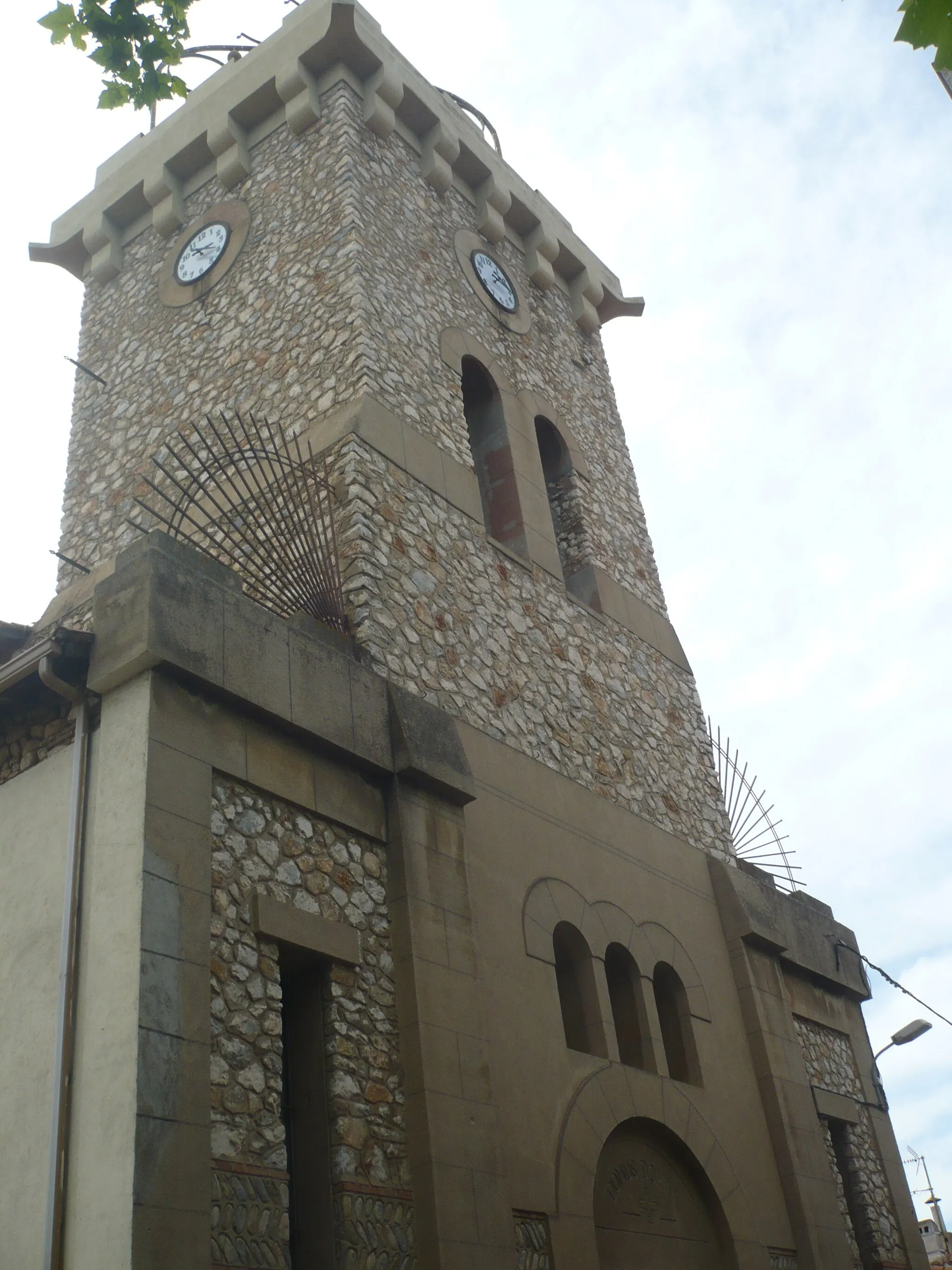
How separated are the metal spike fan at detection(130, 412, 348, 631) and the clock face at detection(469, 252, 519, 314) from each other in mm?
4126

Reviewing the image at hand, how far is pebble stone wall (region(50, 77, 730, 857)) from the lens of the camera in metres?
10.5

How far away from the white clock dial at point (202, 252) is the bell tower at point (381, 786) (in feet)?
0.27

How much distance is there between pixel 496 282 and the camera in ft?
48.8

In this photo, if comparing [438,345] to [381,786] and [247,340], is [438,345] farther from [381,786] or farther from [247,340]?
[381,786]

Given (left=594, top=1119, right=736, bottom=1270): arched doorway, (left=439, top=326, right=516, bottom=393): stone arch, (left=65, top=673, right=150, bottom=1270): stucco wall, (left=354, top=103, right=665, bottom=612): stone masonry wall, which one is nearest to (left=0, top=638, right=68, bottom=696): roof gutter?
(left=65, top=673, right=150, bottom=1270): stucco wall

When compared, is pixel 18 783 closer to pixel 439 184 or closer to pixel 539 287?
pixel 439 184

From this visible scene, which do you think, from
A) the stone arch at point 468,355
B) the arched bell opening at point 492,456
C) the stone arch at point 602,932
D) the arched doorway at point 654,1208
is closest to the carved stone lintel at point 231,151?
the stone arch at point 468,355

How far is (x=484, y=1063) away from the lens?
8.20 meters

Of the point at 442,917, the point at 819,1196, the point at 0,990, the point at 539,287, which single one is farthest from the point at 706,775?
the point at 0,990

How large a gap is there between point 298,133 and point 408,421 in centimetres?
429

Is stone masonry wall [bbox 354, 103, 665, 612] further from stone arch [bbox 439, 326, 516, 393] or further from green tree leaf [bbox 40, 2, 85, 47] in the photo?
green tree leaf [bbox 40, 2, 85, 47]

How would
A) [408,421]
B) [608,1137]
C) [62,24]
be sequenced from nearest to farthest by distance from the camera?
1. [62,24]
2. [608,1137]
3. [408,421]

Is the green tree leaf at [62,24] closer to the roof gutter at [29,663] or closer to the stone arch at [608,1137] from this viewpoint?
the roof gutter at [29,663]

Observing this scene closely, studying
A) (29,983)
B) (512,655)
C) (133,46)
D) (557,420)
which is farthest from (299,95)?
(29,983)
